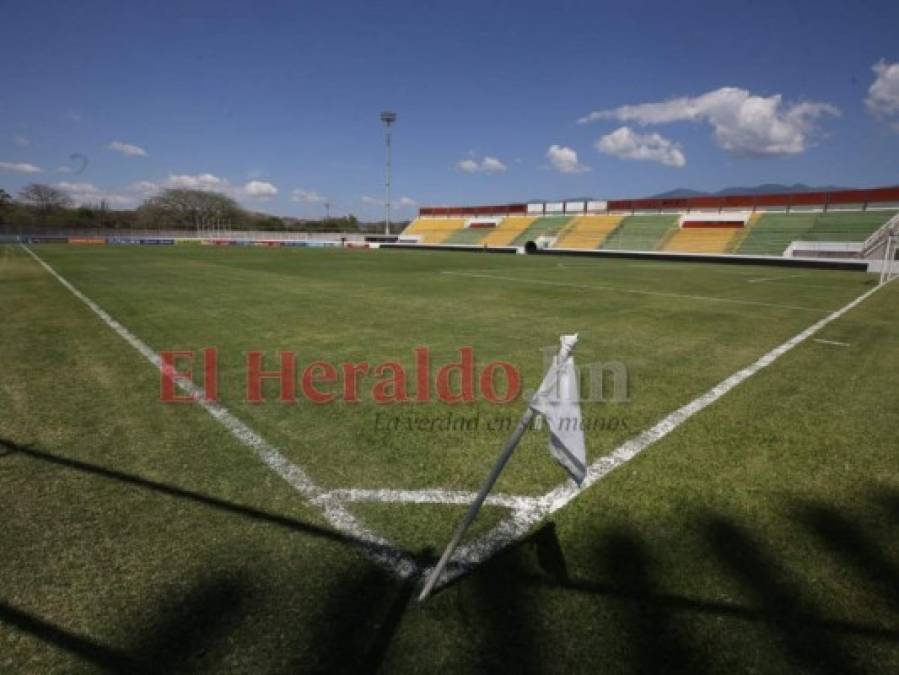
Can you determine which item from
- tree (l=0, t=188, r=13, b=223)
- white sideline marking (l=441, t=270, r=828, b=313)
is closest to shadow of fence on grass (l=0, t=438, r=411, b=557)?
white sideline marking (l=441, t=270, r=828, b=313)

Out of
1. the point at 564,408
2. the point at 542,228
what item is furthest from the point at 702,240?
the point at 564,408

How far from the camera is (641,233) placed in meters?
43.2

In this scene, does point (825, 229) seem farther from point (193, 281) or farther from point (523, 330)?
point (193, 281)

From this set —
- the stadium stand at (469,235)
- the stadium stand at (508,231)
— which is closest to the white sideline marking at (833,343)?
the stadium stand at (508,231)

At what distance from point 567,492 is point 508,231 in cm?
5297

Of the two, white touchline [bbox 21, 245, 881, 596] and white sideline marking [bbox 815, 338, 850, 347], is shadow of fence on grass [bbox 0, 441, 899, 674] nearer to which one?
white touchline [bbox 21, 245, 881, 596]

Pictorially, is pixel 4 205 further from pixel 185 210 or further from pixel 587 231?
pixel 587 231

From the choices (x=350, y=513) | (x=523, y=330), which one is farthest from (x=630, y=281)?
(x=350, y=513)

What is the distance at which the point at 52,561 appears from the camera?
223cm

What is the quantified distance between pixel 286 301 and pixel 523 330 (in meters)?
5.46

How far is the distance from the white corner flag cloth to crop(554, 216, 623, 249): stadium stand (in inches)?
1720

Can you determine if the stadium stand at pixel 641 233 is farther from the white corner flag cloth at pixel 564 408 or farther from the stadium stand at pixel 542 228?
the white corner flag cloth at pixel 564 408

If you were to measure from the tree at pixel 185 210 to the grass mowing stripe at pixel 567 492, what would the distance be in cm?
9945

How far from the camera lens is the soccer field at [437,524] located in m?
1.83
